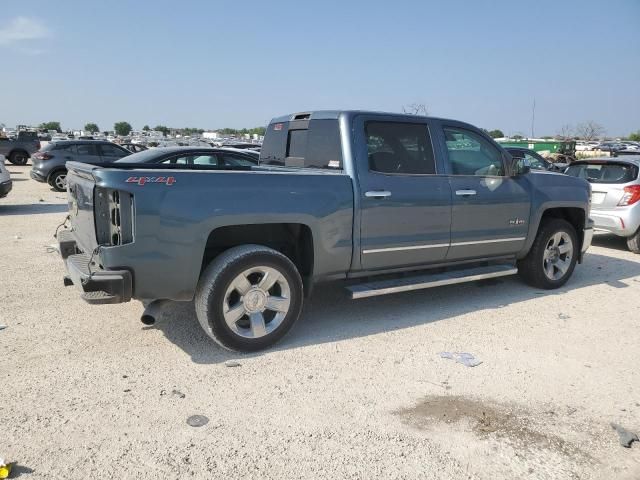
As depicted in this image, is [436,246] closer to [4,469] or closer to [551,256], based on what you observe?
[551,256]

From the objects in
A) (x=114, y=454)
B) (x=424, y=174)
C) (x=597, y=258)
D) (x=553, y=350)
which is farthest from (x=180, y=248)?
(x=597, y=258)

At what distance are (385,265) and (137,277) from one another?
2232mm

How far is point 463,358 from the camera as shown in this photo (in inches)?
169

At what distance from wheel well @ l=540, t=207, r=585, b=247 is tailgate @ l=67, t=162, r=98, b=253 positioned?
5.09 m

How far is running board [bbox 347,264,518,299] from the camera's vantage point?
15.7 feet

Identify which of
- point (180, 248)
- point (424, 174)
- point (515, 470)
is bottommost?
point (515, 470)

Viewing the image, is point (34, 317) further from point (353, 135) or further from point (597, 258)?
point (597, 258)

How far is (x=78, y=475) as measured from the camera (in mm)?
2686

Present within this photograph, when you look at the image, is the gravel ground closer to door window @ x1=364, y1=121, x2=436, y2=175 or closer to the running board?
the running board

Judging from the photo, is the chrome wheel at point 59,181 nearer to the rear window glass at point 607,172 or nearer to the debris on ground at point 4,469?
the rear window glass at point 607,172

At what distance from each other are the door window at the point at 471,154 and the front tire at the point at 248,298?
7.22 ft

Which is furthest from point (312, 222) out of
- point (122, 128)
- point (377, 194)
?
point (122, 128)

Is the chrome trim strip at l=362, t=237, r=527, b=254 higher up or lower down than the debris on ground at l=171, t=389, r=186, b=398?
higher up

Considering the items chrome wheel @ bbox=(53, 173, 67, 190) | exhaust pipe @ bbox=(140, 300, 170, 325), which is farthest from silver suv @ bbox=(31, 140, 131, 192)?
exhaust pipe @ bbox=(140, 300, 170, 325)
